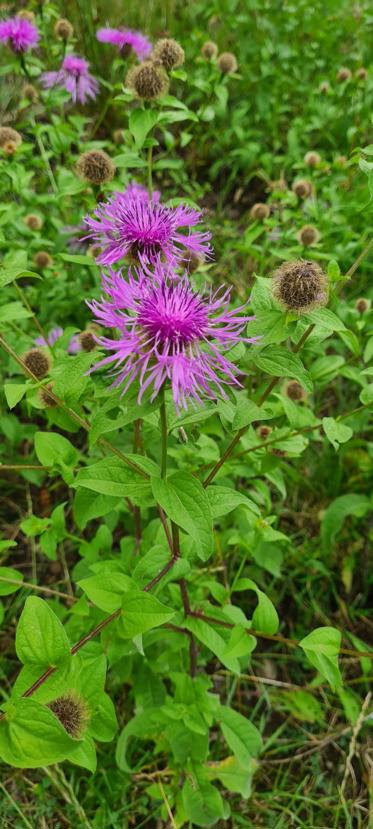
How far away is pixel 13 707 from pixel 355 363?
6.76 feet

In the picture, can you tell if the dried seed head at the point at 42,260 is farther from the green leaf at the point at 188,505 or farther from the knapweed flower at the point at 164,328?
the green leaf at the point at 188,505

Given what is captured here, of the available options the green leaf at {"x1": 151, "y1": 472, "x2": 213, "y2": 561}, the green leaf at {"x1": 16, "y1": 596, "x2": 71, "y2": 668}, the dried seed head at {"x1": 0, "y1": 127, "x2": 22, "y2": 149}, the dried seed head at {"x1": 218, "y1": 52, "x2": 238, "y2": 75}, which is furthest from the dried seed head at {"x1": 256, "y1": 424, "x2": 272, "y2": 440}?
the dried seed head at {"x1": 218, "y1": 52, "x2": 238, "y2": 75}

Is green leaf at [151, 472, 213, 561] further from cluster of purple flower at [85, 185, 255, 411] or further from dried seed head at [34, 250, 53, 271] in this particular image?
dried seed head at [34, 250, 53, 271]

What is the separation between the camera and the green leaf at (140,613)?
121 cm

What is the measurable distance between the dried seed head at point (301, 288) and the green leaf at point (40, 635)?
767 millimetres

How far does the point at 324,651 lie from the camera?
1.35 meters

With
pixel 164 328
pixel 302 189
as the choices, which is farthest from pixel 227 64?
pixel 164 328

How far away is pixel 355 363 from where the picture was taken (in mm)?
2691

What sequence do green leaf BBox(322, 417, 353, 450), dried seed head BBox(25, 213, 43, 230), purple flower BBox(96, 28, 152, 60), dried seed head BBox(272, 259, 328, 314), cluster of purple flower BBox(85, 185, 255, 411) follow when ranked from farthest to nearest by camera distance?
purple flower BBox(96, 28, 152, 60) < dried seed head BBox(25, 213, 43, 230) < green leaf BBox(322, 417, 353, 450) < dried seed head BBox(272, 259, 328, 314) < cluster of purple flower BBox(85, 185, 255, 411)

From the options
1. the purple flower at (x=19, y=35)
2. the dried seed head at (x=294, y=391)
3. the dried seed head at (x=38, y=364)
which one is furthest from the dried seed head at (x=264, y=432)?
the purple flower at (x=19, y=35)

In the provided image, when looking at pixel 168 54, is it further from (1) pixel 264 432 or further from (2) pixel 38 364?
(1) pixel 264 432

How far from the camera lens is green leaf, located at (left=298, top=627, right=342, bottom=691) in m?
1.35

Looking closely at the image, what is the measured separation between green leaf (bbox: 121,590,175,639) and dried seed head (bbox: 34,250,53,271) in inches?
70.0

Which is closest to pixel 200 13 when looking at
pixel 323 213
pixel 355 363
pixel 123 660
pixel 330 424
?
pixel 323 213
